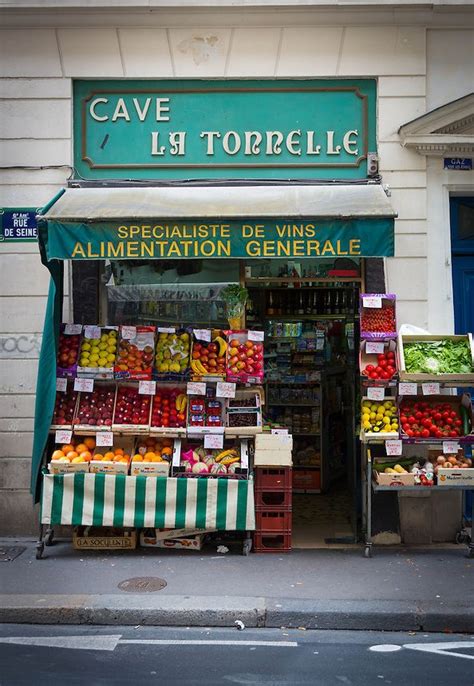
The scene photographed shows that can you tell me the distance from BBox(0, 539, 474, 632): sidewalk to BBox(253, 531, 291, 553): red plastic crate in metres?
0.11

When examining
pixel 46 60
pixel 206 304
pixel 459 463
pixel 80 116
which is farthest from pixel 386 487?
pixel 46 60

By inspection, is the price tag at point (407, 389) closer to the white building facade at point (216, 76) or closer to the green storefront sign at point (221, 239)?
the white building facade at point (216, 76)

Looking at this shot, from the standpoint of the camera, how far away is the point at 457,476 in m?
7.06

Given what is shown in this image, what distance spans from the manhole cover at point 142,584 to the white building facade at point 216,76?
2.01m

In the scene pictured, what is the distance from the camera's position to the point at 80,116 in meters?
8.29

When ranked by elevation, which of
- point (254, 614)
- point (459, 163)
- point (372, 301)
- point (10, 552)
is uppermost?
point (459, 163)

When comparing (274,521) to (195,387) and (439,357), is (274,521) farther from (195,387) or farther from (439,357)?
(439,357)

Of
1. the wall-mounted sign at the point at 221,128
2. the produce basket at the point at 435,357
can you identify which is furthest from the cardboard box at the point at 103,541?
the wall-mounted sign at the point at 221,128

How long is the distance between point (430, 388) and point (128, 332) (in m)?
3.15

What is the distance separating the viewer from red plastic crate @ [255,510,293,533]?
7.29 meters

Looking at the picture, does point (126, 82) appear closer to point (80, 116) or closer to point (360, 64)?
point (80, 116)

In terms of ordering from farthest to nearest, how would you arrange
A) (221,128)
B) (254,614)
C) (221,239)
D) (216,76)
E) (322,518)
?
1. (322,518)
2. (221,128)
3. (216,76)
4. (221,239)
5. (254,614)

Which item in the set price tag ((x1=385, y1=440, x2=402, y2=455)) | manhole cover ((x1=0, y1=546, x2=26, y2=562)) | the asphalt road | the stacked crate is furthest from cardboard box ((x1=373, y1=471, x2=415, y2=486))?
manhole cover ((x1=0, y1=546, x2=26, y2=562))

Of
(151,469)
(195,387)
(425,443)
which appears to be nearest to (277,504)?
(151,469)
